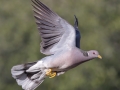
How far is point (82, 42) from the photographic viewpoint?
16344mm

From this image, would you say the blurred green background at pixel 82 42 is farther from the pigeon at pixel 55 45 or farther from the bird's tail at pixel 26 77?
the pigeon at pixel 55 45

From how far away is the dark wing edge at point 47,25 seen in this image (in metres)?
9.52

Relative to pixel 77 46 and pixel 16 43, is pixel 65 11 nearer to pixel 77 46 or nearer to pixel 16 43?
pixel 16 43

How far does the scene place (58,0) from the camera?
20.2 meters

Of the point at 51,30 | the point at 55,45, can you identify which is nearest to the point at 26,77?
the point at 55,45

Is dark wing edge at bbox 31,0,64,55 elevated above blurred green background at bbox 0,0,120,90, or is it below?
above

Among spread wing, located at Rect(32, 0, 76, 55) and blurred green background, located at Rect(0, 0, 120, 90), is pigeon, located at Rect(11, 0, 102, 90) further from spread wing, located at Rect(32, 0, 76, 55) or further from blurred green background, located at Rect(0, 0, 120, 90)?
blurred green background, located at Rect(0, 0, 120, 90)

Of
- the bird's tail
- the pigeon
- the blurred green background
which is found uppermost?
the pigeon

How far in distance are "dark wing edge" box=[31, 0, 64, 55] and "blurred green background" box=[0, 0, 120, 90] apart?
20.9 feet

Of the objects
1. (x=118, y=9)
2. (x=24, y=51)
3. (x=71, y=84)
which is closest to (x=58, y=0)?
(x=118, y=9)

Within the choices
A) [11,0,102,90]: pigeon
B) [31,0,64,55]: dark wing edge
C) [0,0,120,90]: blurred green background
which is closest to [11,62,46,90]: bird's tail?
[11,0,102,90]: pigeon

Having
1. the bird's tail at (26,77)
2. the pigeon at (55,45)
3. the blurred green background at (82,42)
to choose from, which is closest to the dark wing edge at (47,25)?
the pigeon at (55,45)

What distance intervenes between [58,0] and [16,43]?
130 inches

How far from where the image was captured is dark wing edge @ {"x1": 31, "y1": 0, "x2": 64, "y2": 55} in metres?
9.52
